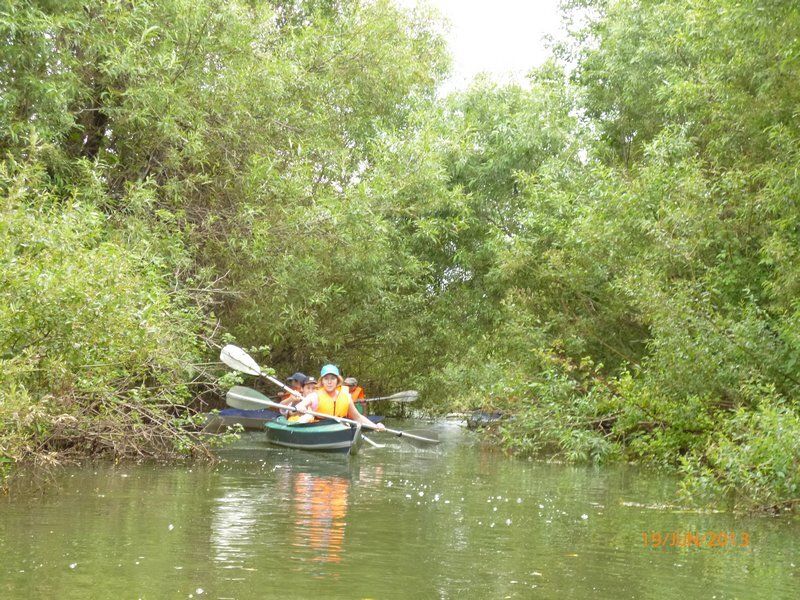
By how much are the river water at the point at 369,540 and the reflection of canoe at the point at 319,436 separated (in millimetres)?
2945

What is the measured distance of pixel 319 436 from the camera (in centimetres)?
1587

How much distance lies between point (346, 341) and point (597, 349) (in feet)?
26.0

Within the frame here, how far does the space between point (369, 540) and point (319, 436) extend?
8291 millimetres

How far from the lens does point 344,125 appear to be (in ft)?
68.6

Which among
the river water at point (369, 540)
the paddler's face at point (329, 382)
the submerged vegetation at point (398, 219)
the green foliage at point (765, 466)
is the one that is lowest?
the river water at point (369, 540)

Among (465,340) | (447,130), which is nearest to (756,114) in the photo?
(447,130)

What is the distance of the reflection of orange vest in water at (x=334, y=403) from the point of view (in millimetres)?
17062

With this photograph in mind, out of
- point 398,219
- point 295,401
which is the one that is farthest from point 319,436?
point 398,219

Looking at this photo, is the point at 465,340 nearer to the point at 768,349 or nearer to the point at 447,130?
the point at 447,130
